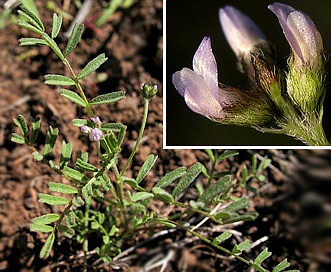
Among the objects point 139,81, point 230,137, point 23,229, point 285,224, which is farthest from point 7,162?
point 285,224

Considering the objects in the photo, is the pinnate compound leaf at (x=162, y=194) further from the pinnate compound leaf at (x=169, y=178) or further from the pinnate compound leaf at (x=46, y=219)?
the pinnate compound leaf at (x=46, y=219)

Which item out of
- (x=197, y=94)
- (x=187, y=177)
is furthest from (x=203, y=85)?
(x=187, y=177)

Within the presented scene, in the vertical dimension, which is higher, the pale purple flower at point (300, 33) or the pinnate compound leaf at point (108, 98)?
the pale purple flower at point (300, 33)

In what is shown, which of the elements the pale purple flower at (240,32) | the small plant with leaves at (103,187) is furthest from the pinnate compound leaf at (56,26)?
the pale purple flower at (240,32)

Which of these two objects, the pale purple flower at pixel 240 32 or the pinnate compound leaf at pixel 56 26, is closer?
the pinnate compound leaf at pixel 56 26

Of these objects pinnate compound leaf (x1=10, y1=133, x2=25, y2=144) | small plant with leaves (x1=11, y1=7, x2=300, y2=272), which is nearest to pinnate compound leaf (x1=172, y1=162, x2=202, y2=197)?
small plant with leaves (x1=11, y1=7, x2=300, y2=272)

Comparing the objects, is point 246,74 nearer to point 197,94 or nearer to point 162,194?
point 197,94
